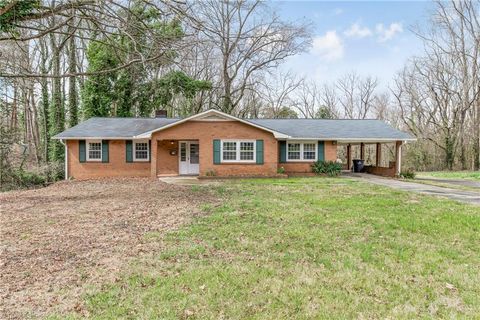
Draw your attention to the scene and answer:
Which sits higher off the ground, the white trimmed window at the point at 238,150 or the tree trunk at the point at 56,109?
the tree trunk at the point at 56,109

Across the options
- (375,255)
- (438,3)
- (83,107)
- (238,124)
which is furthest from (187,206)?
(438,3)

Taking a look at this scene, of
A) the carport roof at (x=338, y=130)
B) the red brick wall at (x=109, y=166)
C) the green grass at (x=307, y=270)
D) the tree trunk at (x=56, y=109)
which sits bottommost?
the green grass at (x=307, y=270)

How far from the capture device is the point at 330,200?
9.70m

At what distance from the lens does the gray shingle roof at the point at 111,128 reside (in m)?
17.4

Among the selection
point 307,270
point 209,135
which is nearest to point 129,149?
point 209,135

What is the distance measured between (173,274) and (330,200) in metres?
6.52

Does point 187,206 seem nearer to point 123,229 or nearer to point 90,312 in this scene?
point 123,229

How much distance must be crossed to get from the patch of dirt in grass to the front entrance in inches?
304

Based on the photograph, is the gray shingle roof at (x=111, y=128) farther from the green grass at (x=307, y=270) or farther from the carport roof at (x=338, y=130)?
the green grass at (x=307, y=270)

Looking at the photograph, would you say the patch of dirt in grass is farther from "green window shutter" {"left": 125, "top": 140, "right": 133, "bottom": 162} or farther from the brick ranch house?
"green window shutter" {"left": 125, "top": 140, "right": 133, "bottom": 162}

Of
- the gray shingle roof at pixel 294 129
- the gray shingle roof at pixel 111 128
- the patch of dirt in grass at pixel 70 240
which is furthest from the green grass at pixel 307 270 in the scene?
the gray shingle roof at pixel 111 128

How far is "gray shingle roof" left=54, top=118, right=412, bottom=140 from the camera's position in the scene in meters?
17.8

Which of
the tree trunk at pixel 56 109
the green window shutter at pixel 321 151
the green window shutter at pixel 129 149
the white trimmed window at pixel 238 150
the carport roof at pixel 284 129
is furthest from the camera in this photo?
the tree trunk at pixel 56 109

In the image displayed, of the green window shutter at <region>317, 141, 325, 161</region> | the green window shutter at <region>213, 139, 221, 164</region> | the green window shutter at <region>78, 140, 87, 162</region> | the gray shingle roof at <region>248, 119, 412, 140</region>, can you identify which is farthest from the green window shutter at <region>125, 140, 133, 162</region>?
the green window shutter at <region>317, 141, 325, 161</region>
